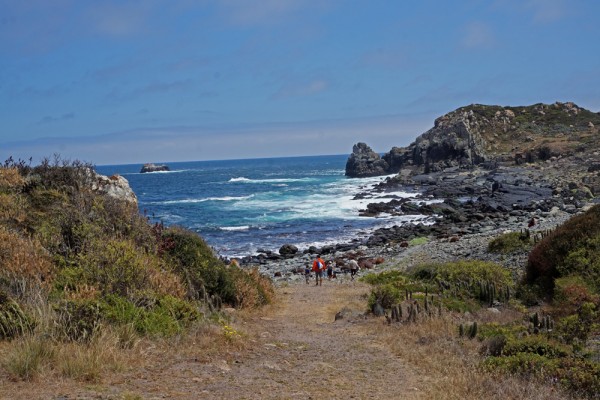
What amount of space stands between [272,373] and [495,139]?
339ft

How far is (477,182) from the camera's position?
69688mm

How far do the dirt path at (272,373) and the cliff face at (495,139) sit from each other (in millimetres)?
78772

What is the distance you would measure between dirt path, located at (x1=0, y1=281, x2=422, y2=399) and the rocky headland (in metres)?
10.9

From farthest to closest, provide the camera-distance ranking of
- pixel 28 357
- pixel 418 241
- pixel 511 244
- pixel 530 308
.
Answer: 1. pixel 418 241
2. pixel 511 244
3. pixel 530 308
4. pixel 28 357

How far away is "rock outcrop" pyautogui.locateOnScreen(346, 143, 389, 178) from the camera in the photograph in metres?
112

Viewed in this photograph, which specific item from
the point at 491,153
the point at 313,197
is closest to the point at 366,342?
the point at 313,197

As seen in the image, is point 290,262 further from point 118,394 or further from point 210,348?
point 118,394

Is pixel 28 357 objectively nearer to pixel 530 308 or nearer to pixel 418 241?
pixel 530 308

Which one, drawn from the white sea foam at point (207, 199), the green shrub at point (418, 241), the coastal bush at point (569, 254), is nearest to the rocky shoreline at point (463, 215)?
the green shrub at point (418, 241)

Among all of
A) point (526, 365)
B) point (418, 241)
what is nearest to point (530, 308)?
point (526, 365)

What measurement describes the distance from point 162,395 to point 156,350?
1870 mm

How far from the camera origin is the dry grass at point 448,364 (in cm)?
706

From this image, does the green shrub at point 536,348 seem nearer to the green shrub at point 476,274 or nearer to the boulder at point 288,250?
the green shrub at point 476,274

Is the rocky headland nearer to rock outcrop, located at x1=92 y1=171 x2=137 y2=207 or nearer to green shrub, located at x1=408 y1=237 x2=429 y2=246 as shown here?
green shrub, located at x1=408 y1=237 x2=429 y2=246
